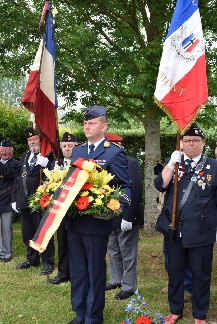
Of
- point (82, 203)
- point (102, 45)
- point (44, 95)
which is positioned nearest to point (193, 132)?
point (82, 203)

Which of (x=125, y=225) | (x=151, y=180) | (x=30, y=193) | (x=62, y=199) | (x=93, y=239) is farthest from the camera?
(x=151, y=180)

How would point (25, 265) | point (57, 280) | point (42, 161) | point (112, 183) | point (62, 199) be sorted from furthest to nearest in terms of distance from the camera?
point (25, 265) < point (42, 161) < point (57, 280) < point (112, 183) < point (62, 199)

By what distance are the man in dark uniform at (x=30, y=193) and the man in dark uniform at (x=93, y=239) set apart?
211 centimetres

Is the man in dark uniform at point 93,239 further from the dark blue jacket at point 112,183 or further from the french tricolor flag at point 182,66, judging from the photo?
the french tricolor flag at point 182,66

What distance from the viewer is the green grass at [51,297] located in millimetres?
4941

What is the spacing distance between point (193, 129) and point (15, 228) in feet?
22.1

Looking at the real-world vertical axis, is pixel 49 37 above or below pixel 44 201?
above

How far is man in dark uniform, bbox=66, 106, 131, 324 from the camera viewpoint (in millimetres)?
4422

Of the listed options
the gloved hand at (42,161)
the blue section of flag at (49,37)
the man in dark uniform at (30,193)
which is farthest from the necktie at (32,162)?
the blue section of flag at (49,37)

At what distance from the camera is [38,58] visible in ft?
19.0

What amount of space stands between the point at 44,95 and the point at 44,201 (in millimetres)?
1640

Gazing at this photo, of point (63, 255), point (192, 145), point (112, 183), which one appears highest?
point (192, 145)

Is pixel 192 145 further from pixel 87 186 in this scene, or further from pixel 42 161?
pixel 42 161

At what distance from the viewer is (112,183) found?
453cm
